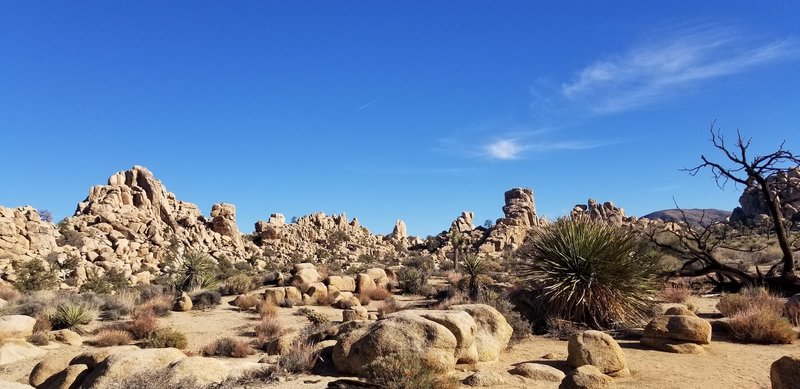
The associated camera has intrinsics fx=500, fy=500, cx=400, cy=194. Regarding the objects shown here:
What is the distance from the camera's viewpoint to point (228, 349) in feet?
35.5

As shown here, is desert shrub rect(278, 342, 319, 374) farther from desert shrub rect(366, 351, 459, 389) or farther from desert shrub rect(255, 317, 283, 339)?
desert shrub rect(255, 317, 283, 339)

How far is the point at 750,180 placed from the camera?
49.8ft

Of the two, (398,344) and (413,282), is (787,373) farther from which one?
(413,282)

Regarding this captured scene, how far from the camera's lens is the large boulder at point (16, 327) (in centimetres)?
1227

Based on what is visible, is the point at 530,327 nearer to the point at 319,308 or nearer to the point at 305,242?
the point at 319,308

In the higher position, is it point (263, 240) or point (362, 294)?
point (263, 240)

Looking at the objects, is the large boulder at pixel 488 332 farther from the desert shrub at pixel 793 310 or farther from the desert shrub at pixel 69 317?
the desert shrub at pixel 69 317

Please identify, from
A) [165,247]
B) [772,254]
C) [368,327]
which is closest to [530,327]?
[368,327]

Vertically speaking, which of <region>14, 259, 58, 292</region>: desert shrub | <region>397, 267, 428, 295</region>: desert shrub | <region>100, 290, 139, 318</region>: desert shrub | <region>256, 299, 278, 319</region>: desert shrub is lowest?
<region>256, 299, 278, 319</region>: desert shrub

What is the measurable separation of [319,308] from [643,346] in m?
11.2

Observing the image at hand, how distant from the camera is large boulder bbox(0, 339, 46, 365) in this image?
10.3 m

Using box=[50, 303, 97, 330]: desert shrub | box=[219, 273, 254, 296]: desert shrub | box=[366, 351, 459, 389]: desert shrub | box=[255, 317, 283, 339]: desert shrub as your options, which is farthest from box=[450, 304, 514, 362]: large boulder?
box=[219, 273, 254, 296]: desert shrub

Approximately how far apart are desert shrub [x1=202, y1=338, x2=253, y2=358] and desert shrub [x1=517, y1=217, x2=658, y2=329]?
22.8 feet

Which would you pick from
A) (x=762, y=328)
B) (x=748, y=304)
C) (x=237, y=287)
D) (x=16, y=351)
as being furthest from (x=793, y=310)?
(x=237, y=287)
